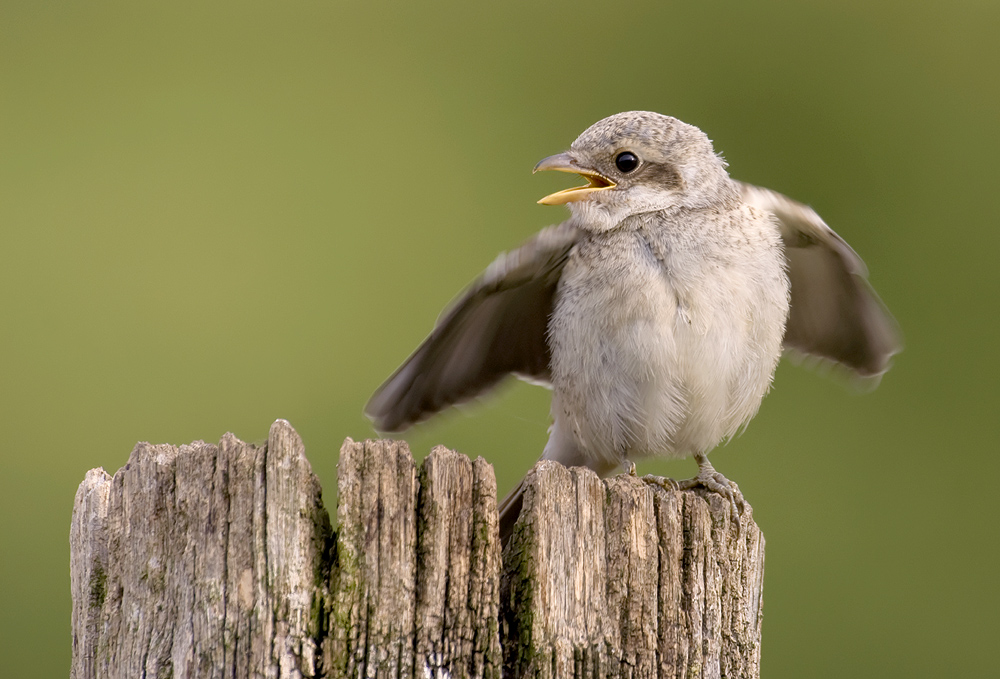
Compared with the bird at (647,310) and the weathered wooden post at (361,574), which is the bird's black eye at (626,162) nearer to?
the bird at (647,310)

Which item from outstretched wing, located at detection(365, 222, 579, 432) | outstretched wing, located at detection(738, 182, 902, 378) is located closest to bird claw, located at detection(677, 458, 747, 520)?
outstretched wing, located at detection(365, 222, 579, 432)

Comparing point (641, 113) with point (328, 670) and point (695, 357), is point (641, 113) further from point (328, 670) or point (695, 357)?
point (328, 670)

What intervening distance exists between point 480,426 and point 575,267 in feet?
8.61

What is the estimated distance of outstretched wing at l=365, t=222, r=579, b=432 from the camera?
402 centimetres

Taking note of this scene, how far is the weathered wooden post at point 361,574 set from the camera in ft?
7.39

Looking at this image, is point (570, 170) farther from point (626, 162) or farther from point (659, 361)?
point (659, 361)

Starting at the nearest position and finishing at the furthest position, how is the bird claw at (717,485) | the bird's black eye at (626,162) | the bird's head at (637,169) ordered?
the bird claw at (717,485), the bird's head at (637,169), the bird's black eye at (626,162)

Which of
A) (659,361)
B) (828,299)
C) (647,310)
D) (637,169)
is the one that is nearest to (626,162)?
(637,169)

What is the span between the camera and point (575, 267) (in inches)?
156

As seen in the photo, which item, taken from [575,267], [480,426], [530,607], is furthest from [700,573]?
[480,426]

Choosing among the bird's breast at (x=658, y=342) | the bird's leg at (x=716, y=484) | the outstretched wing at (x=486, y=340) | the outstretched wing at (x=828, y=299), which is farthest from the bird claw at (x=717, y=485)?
the outstretched wing at (x=828, y=299)

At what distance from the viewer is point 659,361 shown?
3717 mm

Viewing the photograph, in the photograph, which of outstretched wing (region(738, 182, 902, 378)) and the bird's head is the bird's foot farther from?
outstretched wing (region(738, 182, 902, 378))

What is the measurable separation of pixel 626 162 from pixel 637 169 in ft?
0.16
